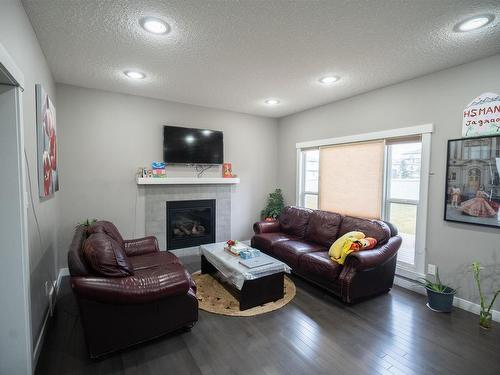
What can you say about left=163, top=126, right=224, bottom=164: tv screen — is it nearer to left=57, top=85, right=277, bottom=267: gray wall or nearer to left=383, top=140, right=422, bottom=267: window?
left=57, top=85, right=277, bottom=267: gray wall

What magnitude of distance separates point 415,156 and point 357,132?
35.1 inches

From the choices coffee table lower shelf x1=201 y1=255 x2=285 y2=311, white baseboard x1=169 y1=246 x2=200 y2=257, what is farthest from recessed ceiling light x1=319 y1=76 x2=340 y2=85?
white baseboard x1=169 y1=246 x2=200 y2=257

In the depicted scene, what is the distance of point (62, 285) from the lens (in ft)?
10.7

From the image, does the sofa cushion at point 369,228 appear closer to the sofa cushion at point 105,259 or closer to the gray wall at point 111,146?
the gray wall at point 111,146

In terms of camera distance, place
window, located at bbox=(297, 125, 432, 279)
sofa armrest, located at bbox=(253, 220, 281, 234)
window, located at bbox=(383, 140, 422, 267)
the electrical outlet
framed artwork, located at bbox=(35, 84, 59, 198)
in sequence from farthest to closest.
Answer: sofa armrest, located at bbox=(253, 220, 281, 234) < window, located at bbox=(383, 140, 422, 267) < window, located at bbox=(297, 125, 432, 279) < the electrical outlet < framed artwork, located at bbox=(35, 84, 59, 198)

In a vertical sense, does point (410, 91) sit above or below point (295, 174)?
above

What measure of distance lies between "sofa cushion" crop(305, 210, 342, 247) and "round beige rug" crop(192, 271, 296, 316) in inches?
30.6

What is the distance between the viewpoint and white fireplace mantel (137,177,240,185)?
3.98 meters

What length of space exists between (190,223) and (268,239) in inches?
61.1

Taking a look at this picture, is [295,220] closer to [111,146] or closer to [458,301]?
[458,301]

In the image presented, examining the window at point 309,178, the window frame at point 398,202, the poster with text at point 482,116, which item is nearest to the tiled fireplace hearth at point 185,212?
the window at point 309,178

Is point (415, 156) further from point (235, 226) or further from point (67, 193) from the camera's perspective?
point (67, 193)

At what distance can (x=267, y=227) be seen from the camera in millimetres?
4398

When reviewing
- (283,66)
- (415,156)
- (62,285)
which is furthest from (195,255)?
(415,156)
